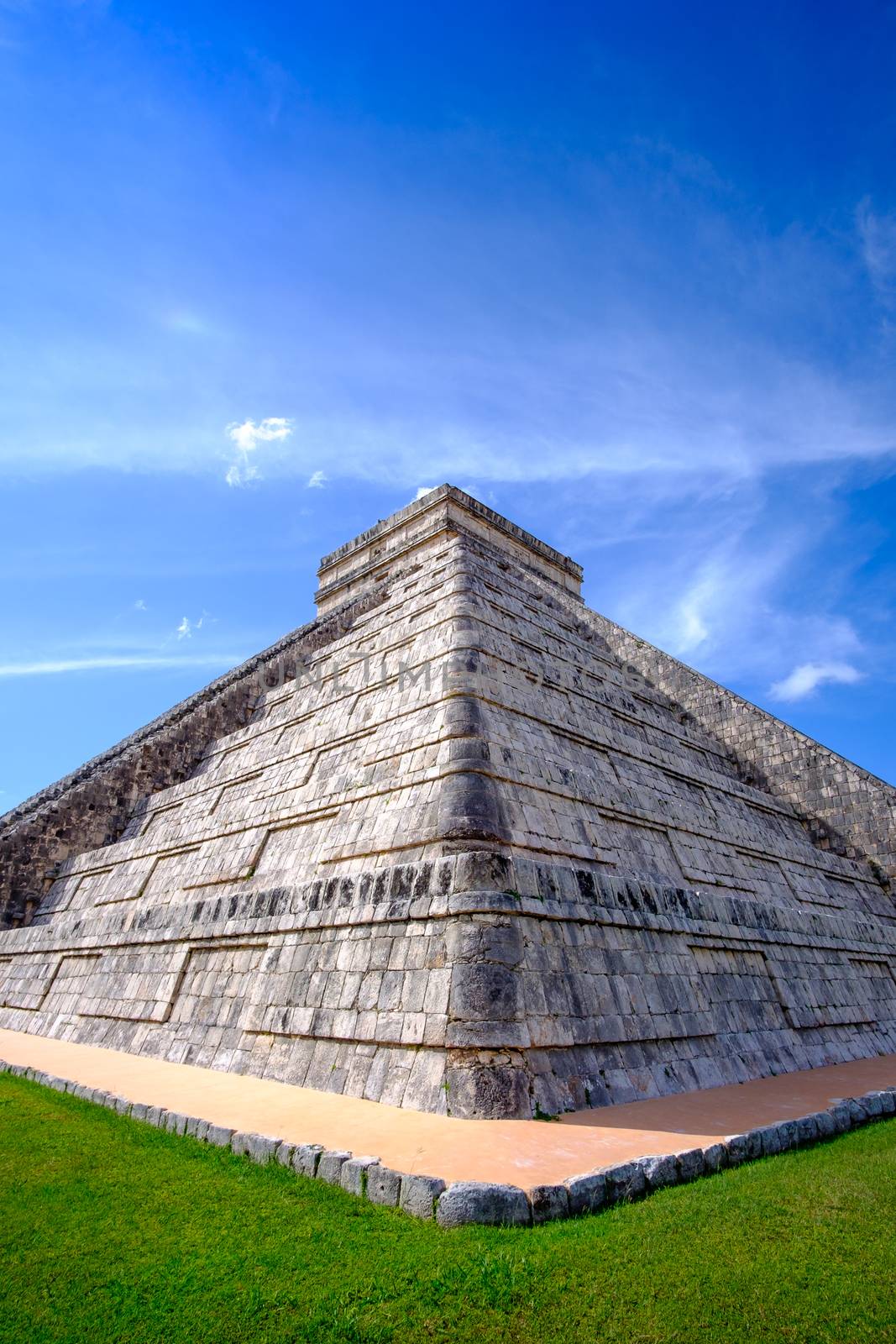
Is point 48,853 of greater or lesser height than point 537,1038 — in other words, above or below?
above

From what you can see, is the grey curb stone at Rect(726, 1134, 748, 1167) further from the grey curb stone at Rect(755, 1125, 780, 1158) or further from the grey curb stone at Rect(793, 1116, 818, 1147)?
the grey curb stone at Rect(793, 1116, 818, 1147)

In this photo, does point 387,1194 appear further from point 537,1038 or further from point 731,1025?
point 731,1025

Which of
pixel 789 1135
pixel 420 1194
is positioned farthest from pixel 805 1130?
pixel 420 1194

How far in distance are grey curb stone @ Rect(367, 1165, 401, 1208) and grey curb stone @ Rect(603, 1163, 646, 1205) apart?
1027 millimetres

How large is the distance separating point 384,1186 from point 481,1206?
1.75 ft

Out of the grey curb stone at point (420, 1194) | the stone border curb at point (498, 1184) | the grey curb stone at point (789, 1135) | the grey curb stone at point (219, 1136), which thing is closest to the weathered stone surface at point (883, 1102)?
the stone border curb at point (498, 1184)

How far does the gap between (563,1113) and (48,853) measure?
40.2 feet

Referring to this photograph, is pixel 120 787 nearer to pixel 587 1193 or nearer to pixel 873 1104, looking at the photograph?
pixel 587 1193

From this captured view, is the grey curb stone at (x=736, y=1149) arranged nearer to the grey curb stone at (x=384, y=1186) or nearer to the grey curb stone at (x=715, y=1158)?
the grey curb stone at (x=715, y=1158)

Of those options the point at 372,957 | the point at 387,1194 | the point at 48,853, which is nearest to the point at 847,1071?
the point at 372,957

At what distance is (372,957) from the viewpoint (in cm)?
608

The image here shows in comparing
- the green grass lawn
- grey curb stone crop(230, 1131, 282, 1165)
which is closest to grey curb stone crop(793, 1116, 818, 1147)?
the green grass lawn

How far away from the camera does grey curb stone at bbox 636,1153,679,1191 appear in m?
3.78

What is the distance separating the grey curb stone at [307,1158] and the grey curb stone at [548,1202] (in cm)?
116
